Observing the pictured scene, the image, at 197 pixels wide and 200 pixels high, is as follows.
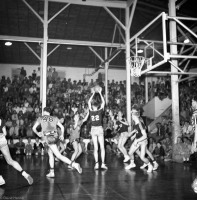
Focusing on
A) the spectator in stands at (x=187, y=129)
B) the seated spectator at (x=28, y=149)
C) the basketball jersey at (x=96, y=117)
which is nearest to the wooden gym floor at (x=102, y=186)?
the basketball jersey at (x=96, y=117)

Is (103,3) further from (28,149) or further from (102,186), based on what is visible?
(102,186)

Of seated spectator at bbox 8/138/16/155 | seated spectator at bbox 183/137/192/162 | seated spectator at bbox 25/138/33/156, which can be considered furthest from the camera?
seated spectator at bbox 8/138/16/155

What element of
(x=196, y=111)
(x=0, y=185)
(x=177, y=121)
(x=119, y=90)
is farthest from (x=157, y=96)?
(x=0, y=185)

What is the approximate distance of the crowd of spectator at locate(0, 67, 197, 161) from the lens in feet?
41.4

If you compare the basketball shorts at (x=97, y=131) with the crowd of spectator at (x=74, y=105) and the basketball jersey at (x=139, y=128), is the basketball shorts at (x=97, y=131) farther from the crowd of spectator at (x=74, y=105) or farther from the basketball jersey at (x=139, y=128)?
the crowd of spectator at (x=74, y=105)

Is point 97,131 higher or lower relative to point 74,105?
lower

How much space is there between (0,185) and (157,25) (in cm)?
1154

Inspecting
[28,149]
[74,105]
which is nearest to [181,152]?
[28,149]

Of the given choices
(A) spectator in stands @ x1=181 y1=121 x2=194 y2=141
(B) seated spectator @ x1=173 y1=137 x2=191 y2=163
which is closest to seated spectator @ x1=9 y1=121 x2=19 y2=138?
(B) seated spectator @ x1=173 y1=137 x2=191 y2=163

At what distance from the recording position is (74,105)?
693 inches

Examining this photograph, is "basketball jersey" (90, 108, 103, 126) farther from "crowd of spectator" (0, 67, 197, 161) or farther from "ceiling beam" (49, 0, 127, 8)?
"ceiling beam" (49, 0, 127, 8)

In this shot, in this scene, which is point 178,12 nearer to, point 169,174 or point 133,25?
point 133,25

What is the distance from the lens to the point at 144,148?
24.2ft

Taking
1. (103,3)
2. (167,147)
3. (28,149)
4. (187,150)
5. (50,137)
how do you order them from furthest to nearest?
(103,3), (28,149), (167,147), (187,150), (50,137)
